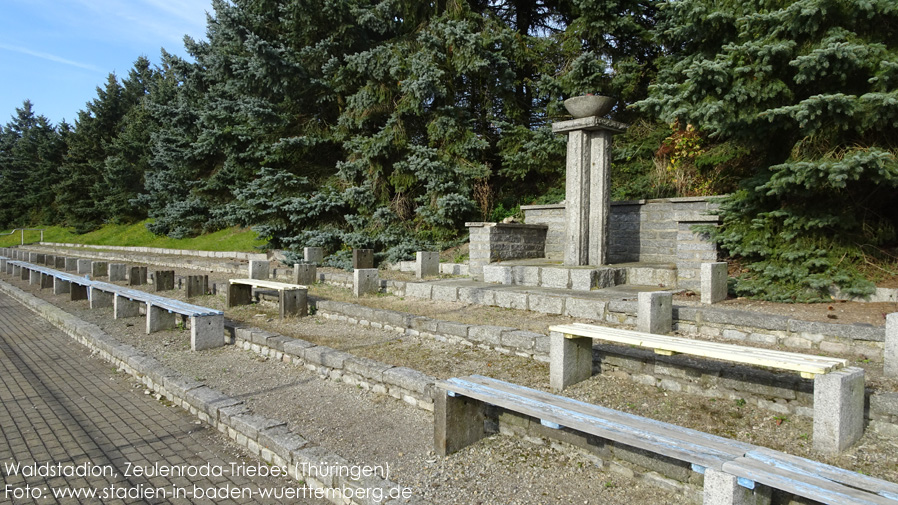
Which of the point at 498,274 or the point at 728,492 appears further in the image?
the point at 498,274

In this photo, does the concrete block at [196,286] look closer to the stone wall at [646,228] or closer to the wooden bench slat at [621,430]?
the stone wall at [646,228]

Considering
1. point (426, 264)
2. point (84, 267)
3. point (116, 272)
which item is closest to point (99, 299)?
point (116, 272)

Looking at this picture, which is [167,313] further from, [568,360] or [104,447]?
[568,360]

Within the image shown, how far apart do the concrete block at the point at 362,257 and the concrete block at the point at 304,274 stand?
1183 mm

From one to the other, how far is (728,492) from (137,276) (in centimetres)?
1529

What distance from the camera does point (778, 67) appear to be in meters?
7.11

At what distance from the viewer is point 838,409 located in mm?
3223

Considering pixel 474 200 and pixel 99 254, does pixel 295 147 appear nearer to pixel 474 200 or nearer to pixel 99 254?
pixel 474 200

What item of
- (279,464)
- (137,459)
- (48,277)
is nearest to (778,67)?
(279,464)

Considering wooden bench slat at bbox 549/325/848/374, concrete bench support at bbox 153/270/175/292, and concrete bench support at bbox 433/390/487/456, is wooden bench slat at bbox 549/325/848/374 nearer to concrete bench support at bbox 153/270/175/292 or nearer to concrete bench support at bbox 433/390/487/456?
concrete bench support at bbox 433/390/487/456

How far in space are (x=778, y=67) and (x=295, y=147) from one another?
1302 cm

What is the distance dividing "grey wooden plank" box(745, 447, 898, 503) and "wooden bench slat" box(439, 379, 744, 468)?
159 mm

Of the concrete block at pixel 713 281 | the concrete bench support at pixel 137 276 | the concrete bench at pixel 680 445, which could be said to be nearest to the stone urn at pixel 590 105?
the concrete block at pixel 713 281

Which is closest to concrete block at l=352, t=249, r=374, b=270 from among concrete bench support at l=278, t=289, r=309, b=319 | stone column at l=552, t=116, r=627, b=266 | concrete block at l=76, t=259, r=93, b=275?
concrete bench support at l=278, t=289, r=309, b=319
